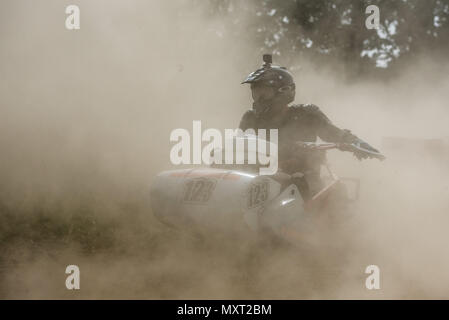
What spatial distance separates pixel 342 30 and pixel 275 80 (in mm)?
11212

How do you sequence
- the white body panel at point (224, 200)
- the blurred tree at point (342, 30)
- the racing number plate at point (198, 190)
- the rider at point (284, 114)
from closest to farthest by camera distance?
the white body panel at point (224, 200) → the racing number plate at point (198, 190) → the rider at point (284, 114) → the blurred tree at point (342, 30)

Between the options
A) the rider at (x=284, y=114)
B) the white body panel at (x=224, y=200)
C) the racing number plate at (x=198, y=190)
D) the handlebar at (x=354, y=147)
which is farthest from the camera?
the rider at (x=284, y=114)

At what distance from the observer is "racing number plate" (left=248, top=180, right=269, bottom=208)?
5605mm

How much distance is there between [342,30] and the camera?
17.3 meters

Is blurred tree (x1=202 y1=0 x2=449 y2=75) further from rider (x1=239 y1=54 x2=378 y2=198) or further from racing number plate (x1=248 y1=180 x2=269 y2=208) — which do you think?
racing number plate (x1=248 y1=180 x2=269 y2=208)

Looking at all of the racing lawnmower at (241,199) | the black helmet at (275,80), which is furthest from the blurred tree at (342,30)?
the racing lawnmower at (241,199)

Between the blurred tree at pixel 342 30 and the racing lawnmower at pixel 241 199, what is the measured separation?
930cm

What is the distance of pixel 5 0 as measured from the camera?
10.6 m

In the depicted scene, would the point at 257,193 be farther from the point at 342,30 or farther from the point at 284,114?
the point at 342,30

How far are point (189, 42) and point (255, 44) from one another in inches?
121

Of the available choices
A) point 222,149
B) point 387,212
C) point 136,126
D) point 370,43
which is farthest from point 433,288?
point 370,43

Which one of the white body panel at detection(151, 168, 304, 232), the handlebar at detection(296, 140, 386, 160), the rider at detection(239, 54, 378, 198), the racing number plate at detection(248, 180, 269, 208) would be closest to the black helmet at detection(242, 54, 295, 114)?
the rider at detection(239, 54, 378, 198)

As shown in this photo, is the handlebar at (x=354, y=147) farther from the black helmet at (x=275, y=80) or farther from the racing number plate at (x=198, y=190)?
the racing number plate at (x=198, y=190)

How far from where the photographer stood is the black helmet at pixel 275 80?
7.00 metres
